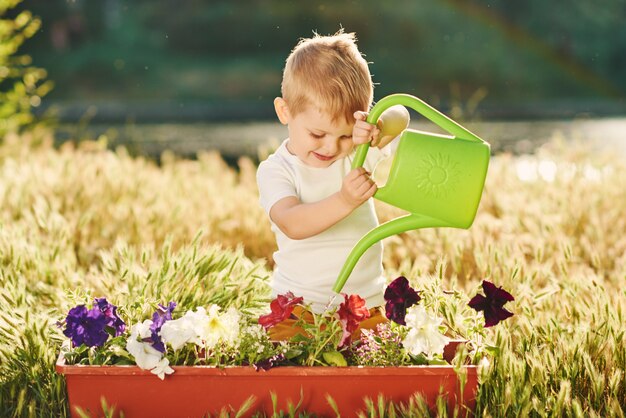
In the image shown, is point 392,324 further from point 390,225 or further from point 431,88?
point 431,88

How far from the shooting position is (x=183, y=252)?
10.4 feet

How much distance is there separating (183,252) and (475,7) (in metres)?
25.8

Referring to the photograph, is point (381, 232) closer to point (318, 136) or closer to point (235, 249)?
point (318, 136)

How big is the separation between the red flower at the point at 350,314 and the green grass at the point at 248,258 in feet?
0.71

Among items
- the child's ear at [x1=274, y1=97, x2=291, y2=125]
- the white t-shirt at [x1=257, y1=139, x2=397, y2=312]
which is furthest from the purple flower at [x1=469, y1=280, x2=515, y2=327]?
the child's ear at [x1=274, y1=97, x2=291, y2=125]

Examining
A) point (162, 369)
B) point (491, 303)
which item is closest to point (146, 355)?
point (162, 369)

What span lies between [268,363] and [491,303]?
65 cm

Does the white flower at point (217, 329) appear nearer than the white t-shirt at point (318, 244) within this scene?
Yes

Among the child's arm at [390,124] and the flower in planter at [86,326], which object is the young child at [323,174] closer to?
the child's arm at [390,124]

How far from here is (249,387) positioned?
2469mm

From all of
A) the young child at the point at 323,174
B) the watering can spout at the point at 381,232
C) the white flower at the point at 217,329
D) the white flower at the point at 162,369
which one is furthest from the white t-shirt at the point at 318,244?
the white flower at the point at 162,369

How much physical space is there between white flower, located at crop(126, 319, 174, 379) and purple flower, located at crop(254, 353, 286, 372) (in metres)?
0.23

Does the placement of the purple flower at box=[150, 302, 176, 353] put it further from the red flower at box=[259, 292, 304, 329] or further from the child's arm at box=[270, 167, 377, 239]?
the child's arm at box=[270, 167, 377, 239]

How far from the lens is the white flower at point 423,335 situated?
247cm
